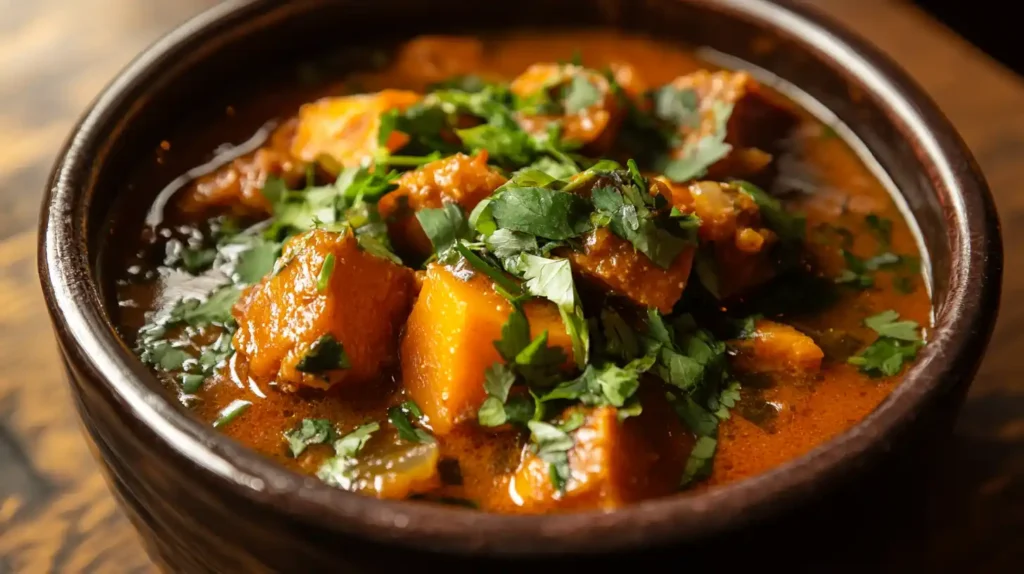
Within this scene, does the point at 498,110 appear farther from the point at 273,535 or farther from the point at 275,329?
the point at 273,535

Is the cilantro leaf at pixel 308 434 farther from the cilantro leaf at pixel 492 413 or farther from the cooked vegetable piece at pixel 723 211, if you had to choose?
the cooked vegetable piece at pixel 723 211

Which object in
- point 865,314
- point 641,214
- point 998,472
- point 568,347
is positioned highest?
point 641,214

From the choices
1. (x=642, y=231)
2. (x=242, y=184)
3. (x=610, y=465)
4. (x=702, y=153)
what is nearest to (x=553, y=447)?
(x=610, y=465)

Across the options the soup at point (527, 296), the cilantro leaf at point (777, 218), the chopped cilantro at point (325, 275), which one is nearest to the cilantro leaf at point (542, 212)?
the soup at point (527, 296)

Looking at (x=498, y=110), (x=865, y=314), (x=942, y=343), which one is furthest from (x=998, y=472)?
(x=498, y=110)

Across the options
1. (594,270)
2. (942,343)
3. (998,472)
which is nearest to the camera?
(942,343)

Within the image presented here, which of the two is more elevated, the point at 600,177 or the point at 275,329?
the point at 600,177

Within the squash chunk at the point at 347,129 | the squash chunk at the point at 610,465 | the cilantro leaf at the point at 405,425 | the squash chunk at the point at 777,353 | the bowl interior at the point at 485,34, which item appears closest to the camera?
the bowl interior at the point at 485,34

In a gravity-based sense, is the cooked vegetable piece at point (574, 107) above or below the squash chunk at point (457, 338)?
above
